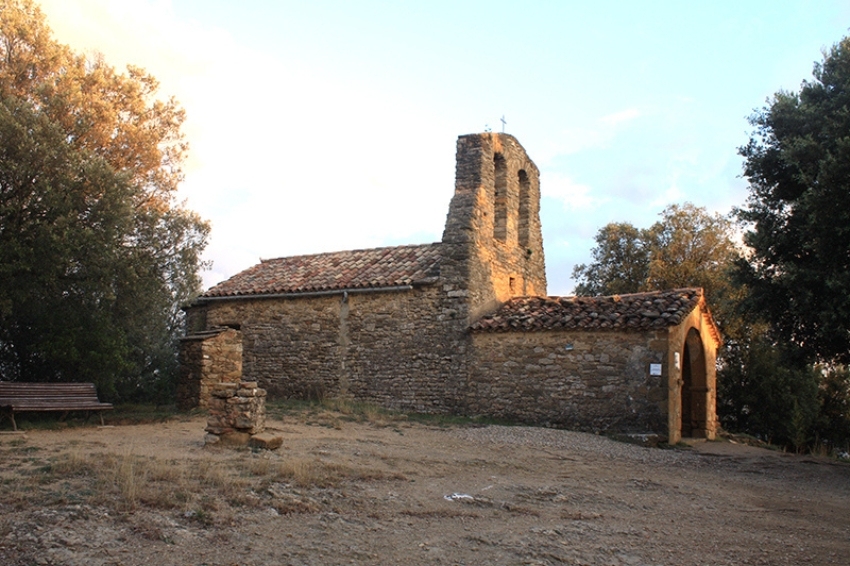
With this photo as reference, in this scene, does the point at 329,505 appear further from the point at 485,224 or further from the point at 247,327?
the point at 247,327

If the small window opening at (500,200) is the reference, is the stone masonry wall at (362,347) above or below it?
below

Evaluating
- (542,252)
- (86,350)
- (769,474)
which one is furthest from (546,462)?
(542,252)

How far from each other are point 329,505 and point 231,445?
11.7ft

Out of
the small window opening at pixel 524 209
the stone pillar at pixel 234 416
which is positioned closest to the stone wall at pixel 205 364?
the stone pillar at pixel 234 416

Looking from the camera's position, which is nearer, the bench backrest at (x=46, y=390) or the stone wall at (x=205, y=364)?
the bench backrest at (x=46, y=390)

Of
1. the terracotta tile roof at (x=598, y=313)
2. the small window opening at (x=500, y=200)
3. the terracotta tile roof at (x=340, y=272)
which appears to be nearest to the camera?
the terracotta tile roof at (x=598, y=313)

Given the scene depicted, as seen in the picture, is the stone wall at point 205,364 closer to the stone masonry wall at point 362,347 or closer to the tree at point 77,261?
the tree at point 77,261

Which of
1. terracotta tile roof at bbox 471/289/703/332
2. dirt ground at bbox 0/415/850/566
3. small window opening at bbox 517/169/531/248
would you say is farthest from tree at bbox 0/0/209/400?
small window opening at bbox 517/169/531/248

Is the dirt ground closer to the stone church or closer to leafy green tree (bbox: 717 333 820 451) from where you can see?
the stone church

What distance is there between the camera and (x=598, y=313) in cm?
1525

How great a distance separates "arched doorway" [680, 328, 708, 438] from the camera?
16.8 metres

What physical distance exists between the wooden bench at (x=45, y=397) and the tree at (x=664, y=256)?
19.5 meters

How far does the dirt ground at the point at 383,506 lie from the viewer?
527 centimetres

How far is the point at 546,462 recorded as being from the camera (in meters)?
10.6
